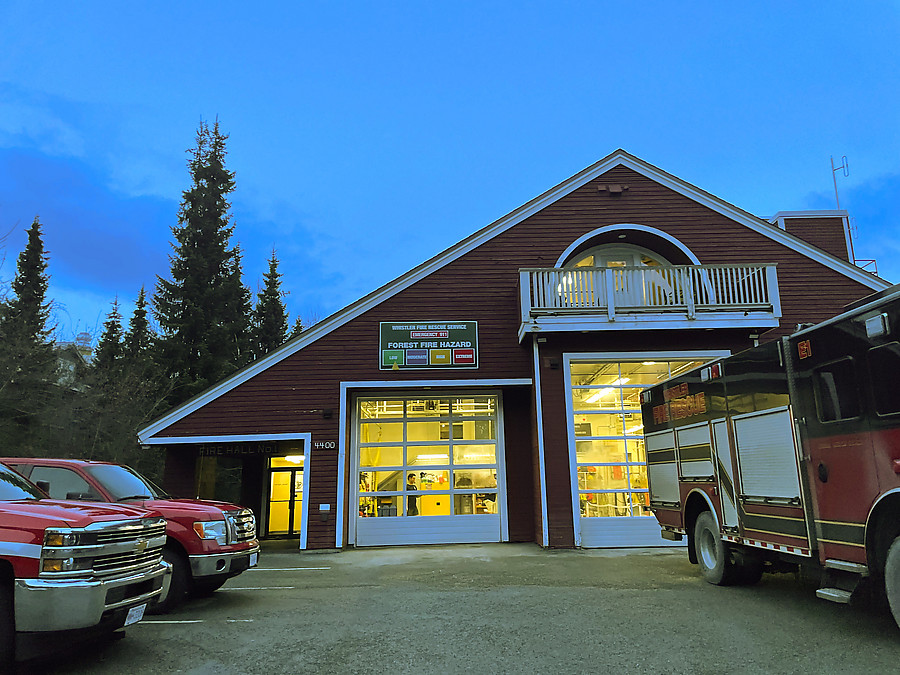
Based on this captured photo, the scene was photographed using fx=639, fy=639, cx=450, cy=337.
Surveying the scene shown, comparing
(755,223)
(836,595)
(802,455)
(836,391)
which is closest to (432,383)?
(755,223)

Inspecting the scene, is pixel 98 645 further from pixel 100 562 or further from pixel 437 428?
pixel 437 428

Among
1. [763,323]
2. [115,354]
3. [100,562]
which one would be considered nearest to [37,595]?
[100,562]

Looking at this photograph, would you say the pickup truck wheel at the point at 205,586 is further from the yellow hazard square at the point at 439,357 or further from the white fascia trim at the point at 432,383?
the yellow hazard square at the point at 439,357

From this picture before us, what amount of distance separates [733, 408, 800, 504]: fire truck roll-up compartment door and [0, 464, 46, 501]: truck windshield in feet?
23.1

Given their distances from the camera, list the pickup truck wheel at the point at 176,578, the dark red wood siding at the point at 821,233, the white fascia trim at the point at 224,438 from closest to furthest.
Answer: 1. the pickup truck wheel at the point at 176,578
2. the white fascia trim at the point at 224,438
3. the dark red wood siding at the point at 821,233

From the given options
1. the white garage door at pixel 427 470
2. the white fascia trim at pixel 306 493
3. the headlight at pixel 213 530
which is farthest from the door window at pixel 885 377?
the white fascia trim at pixel 306 493

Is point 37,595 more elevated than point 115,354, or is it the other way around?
point 115,354

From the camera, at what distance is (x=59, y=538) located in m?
4.55

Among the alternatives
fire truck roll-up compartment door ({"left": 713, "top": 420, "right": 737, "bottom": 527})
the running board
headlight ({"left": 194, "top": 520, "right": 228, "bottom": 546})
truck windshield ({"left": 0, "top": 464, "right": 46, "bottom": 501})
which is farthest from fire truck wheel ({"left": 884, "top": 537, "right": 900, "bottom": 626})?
truck windshield ({"left": 0, "top": 464, "right": 46, "bottom": 501})

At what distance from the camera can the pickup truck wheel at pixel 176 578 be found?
7305mm

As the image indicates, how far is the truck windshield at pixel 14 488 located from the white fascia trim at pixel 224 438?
8.33 meters

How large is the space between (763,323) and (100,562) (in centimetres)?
1243

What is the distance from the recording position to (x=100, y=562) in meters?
4.75

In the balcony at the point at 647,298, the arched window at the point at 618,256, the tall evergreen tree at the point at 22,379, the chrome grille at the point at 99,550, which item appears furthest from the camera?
the tall evergreen tree at the point at 22,379
